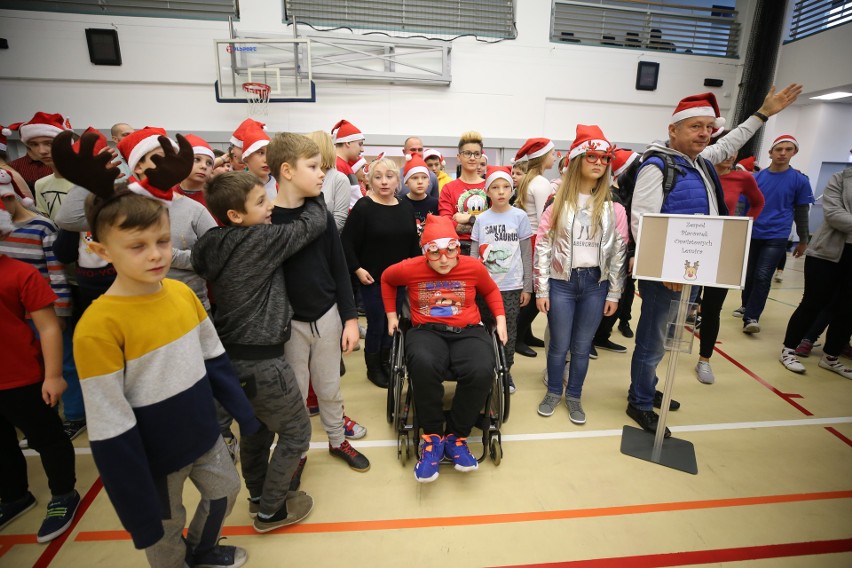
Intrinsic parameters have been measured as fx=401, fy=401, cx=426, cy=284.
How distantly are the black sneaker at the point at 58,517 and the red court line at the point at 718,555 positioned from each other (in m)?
1.82

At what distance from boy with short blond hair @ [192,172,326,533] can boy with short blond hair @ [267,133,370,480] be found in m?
0.09

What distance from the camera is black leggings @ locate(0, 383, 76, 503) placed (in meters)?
1.51

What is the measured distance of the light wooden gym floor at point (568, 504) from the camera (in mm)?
1547

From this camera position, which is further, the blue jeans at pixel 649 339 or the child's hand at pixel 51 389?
the blue jeans at pixel 649 339

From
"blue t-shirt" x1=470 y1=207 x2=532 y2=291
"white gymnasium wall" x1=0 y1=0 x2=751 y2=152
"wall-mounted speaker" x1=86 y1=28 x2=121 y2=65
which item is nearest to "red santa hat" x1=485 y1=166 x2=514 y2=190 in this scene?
"blue t-shirt" x1=470 y1=207 x2=532 y2=291

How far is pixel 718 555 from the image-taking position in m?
1.55

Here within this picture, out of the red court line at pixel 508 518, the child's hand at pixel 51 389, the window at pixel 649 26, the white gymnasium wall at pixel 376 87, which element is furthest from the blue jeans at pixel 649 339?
the window at pixel 649 26

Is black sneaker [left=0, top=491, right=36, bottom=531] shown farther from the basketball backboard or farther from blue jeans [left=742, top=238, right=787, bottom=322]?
the basketball backboard

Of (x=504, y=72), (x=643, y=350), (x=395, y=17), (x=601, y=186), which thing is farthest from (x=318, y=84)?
(x=643, y=350)

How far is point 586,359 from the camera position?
234 centimetres

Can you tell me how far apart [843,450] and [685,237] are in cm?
162

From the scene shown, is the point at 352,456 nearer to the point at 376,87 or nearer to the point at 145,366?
the point at 145,366

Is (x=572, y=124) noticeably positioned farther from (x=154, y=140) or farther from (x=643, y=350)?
(x=154, y=140)

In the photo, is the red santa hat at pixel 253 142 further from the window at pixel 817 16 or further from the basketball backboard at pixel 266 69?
the window at pixel 817 16
